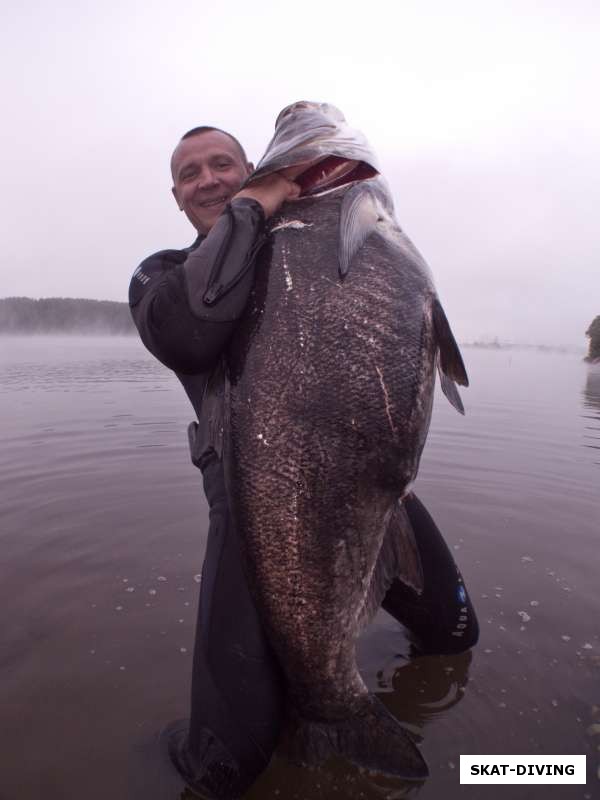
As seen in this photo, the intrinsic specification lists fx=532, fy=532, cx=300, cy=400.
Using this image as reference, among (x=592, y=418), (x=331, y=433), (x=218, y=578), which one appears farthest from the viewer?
(x=592, y=418)

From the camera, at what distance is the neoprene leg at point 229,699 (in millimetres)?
2414

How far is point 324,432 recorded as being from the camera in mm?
2158

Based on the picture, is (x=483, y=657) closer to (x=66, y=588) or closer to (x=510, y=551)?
(x=510, y=551)

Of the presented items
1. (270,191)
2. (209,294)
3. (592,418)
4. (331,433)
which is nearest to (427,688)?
(331,433)

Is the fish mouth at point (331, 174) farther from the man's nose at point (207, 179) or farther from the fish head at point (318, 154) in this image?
the man's nose at point (207, 179)

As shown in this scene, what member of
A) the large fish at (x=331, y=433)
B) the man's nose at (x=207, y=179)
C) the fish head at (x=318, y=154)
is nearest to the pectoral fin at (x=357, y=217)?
the large fish at (x=331, y=433)

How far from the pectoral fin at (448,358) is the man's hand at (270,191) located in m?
0.87

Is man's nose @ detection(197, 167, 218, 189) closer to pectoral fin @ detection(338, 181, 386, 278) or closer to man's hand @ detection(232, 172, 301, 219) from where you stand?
man's hand @ detection(232, 172, 301, 219)

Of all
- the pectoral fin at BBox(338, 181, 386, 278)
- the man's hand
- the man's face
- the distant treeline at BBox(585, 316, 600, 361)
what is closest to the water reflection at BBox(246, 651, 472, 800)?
the pectoral fin at BBox(338, 181, 386, 278)

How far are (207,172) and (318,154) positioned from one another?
1188mm

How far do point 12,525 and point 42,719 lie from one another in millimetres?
3306

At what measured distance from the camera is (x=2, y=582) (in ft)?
14.4

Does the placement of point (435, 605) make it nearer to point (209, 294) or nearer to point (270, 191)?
→ point (209, 294)

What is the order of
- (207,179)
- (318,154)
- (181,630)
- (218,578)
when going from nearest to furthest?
(318,154)
(218,578)
(207,179)
(181,630)
